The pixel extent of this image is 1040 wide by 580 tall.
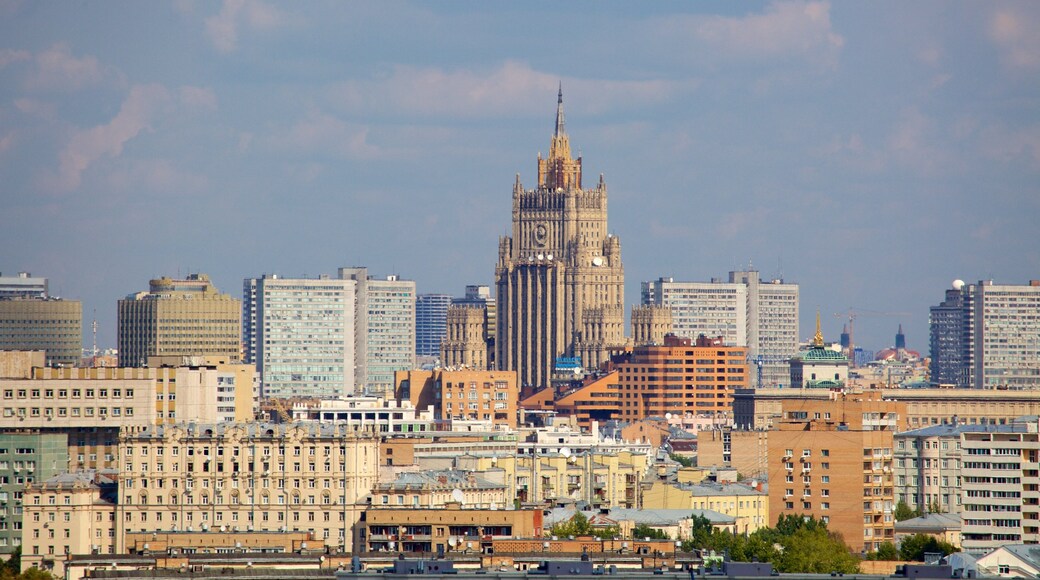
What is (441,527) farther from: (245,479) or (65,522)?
(65,522)

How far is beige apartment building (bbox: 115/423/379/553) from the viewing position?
170000 millimetres

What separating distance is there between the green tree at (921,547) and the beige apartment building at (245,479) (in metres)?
32.4

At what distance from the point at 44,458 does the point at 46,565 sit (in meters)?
27.4

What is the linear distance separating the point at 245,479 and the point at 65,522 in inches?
513

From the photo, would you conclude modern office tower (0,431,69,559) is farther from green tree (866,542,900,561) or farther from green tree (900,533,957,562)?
green tree (900,533,957,562)

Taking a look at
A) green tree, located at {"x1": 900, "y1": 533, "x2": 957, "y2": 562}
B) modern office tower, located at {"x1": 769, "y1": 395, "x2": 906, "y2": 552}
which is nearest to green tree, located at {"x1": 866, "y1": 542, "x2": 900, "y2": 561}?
green tree, located at {"x1": 900, "y1": 533, "x2": 957, "y2": 562}

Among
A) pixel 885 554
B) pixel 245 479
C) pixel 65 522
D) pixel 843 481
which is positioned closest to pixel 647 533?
pixel 885 554

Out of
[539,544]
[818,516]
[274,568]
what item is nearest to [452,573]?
[274,568]

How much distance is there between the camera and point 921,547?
166 metres

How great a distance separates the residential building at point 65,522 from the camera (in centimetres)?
16088

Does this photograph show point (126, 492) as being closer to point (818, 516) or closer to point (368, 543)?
point (368, 543)

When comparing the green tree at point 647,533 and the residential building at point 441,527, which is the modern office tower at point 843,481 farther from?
the residential building at point 441,527

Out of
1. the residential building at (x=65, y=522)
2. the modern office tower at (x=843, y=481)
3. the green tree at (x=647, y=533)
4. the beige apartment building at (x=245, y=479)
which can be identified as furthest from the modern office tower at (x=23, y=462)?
the modern office tower at (x=843, y=481)

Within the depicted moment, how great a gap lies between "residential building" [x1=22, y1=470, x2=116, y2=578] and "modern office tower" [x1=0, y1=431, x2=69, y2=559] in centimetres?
972
